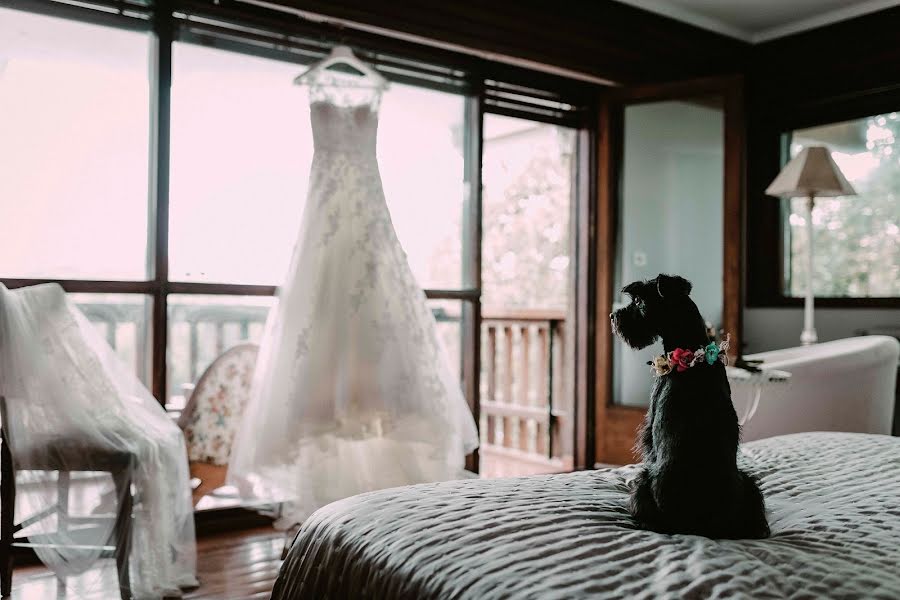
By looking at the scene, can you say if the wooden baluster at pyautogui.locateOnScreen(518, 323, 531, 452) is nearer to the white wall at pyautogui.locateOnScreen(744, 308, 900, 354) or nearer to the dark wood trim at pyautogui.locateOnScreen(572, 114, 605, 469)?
the dark wood trim at pyautogui.locateOnScreen(572, 114, 605, 469)

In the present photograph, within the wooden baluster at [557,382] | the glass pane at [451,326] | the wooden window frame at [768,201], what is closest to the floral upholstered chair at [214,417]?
the glass pane at [451,326]

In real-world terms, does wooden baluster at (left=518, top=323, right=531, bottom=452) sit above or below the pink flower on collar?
below

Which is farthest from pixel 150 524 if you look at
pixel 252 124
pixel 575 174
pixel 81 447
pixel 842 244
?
pixel 842 244

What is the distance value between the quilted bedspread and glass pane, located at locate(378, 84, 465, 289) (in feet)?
7.49

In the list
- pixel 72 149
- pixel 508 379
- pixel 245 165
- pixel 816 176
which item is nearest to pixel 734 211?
pixel 816 176

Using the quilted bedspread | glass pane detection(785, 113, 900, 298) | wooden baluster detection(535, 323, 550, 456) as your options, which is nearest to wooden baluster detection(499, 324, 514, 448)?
wooden baluster detection(535, 323, 550, 456)

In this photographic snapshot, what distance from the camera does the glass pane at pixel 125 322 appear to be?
2.87 meters

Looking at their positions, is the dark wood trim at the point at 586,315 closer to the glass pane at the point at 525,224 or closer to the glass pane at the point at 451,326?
the glass pane at the point at 451,326

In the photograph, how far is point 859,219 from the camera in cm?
406

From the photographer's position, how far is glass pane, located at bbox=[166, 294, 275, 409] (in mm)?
3033

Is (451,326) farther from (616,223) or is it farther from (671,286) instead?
(671,286)

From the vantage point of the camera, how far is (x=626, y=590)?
2.81 ft

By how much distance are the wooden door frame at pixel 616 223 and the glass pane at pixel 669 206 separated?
0.24 ft

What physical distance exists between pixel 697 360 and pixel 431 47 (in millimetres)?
2791
